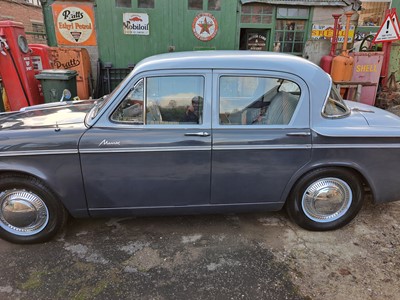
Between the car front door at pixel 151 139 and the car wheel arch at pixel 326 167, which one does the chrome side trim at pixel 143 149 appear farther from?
the car wheel arch at pixel 326 167

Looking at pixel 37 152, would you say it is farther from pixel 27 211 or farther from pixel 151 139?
pixel 151 139

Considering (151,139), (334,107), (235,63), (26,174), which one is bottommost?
(26,174)

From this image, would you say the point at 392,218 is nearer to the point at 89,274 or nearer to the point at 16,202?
the point at 89,274

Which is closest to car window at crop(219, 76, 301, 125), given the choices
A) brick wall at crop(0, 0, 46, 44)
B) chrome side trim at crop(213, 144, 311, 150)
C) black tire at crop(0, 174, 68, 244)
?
chrome side trim at crop(213, 144, 311, 150)

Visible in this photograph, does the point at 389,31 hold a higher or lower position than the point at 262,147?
higher

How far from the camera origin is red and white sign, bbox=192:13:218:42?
8281 mm

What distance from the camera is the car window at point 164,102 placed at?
2.79 meters

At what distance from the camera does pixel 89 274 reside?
264 centimetres

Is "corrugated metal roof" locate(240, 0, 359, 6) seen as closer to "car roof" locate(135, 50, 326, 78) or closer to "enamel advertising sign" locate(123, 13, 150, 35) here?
"enamel advertising sign" locate(123, 13, 150, 35)

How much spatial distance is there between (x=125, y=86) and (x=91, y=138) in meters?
0.56

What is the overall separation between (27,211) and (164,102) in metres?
1.64

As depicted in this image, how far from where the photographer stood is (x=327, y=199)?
10.2ft

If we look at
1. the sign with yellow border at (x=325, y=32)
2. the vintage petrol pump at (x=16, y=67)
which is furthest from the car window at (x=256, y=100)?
the sign with yellow border at (x=325, y=32)

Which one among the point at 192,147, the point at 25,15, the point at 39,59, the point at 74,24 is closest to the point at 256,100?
the point at 192,147
